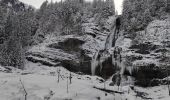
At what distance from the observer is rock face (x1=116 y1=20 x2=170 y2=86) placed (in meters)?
40.2

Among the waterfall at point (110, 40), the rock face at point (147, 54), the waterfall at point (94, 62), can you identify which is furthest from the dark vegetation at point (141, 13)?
the waterfall at point (94, 62)

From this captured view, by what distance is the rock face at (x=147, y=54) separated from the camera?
40250 mm

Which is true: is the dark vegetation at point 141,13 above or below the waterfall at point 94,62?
above

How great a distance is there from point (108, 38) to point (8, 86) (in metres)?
45.8

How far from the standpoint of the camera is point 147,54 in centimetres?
4412

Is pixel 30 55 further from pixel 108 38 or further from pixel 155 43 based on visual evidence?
pixel 155 43

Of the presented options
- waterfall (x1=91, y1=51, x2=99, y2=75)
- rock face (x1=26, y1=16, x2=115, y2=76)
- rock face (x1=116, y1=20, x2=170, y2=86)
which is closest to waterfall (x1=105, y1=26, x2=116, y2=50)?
rock face (x1=26, y1=16, x2=115, y2=76)

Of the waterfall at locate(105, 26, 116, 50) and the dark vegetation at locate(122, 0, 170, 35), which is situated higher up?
the dark vegetation at locate(122, 0, 170, 35)

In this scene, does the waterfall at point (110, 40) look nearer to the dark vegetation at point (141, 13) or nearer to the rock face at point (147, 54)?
the dark vegetation at point (141, 13)

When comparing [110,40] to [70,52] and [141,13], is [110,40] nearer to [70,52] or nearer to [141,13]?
[141,13]

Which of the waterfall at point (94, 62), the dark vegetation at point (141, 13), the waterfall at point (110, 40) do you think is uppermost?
the dark vegetation at point (141, 13)

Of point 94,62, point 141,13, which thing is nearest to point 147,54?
point 94,62

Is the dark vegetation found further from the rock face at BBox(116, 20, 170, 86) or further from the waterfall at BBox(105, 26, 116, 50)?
the rock face at BBox(116, 20, 170, 86)

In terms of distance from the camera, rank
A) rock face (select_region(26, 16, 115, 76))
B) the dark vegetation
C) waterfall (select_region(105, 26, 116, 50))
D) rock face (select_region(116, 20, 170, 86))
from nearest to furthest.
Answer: rock face (select_region(116, 20, 170, 86))
rock face (select_region(26, 16, 115, 76))
the dark vegetation
waterfall (select_region(105, 26, 116, 50))
